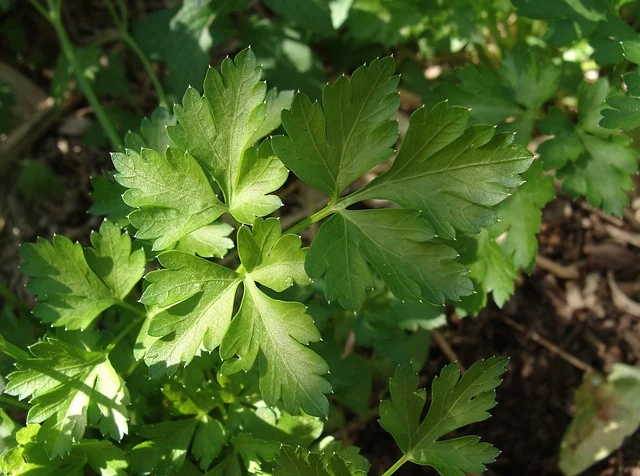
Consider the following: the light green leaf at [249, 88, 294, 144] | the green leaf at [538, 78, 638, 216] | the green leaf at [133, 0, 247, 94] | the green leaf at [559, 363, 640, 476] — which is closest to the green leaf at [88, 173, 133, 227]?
the light green leaf at [249, 88, 294, 144]

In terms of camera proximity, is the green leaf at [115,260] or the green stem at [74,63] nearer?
the green leaf at [115,260]

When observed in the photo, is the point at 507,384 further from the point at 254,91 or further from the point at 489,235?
the point at 254,91

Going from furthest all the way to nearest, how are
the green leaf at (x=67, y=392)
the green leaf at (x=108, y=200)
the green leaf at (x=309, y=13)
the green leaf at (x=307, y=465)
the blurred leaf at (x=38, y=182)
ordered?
the blurred leaf at (x=38, y=182)
the green leaf at (x=309, y=13)
the green leaf at (x=108, y=200)
the green leaf at (x=67, y=392)
the green leaf at (x=307, y=465)

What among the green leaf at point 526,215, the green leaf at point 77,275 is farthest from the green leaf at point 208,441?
the green leaf at point 526,215

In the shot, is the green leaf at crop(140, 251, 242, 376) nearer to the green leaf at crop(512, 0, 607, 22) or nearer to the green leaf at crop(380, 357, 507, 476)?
the green leaf at crop(380, 357, 507, 476)

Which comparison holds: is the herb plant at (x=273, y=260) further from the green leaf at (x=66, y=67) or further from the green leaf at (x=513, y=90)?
the green leaf at (x=66, y=67)

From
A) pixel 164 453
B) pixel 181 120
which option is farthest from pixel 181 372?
pixel 181 120

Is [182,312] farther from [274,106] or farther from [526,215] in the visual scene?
[526,215]
